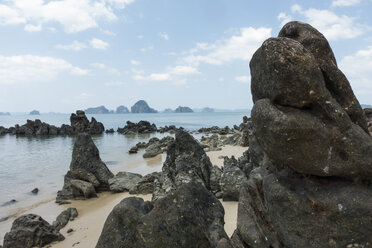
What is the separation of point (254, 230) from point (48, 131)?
6320cm

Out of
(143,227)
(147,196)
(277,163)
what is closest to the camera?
(277,163)

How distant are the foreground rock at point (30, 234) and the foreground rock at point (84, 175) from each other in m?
4.50

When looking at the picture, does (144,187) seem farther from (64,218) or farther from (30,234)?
(30,234)

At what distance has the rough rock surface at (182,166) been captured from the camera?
8.91 metres

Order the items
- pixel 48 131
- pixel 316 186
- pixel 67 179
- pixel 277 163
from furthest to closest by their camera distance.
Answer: pixel 48 131
pixel 67 179
pixel 277 163
pixel 316 186

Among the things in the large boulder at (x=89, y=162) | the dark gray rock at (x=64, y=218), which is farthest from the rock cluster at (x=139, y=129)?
the dark gray rock at (x=64, y=218)

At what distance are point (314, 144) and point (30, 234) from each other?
25.7 ft

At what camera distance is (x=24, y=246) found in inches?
297

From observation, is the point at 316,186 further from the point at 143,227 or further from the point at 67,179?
the point at 67,179

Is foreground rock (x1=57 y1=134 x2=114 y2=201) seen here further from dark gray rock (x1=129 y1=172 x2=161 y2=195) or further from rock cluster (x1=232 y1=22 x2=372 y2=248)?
rock cluster (x1=232 y1=22 x2=372 y2=248)

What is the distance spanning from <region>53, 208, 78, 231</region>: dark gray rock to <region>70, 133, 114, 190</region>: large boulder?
3.63 metres

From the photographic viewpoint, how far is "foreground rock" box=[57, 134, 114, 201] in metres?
12.6

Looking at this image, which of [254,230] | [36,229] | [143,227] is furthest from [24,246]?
[254,230]

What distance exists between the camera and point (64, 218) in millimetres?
9609
